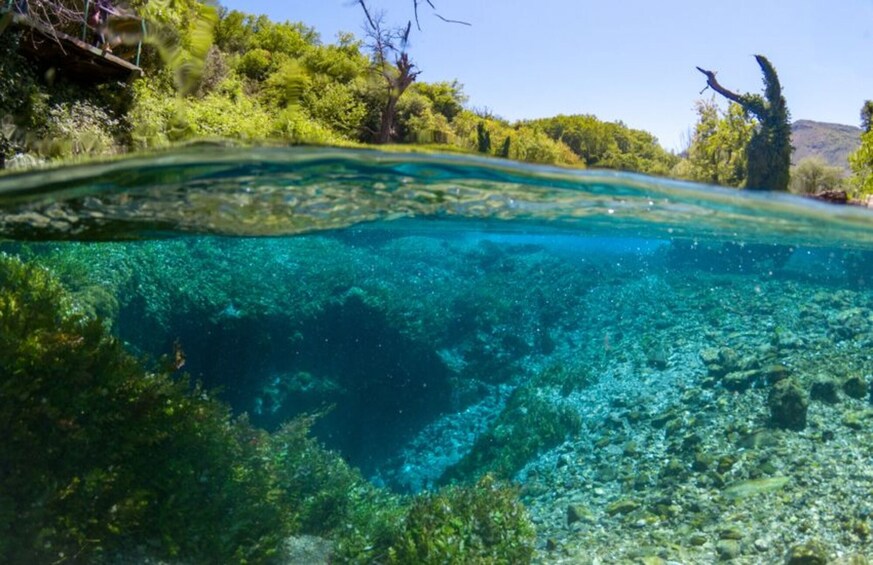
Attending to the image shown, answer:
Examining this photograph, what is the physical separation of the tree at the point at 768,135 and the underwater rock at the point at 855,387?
13.1ft

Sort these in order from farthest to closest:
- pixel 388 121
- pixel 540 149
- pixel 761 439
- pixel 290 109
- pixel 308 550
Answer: pixel 290 109, pixel 540 149, pixel 388 121, pixel 761 439, pixel 308 550

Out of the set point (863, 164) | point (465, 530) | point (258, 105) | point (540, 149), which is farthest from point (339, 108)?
point (863, 164)

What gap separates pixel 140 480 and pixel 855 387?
12.2 metres

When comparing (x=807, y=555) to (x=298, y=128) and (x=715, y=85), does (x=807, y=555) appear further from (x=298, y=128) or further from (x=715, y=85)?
(x=298, y=128)

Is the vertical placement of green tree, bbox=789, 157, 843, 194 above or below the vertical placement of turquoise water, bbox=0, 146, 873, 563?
above

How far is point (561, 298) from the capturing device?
51.5 feet

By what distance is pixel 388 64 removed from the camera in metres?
16.0

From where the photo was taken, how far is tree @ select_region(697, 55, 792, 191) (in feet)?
44.5

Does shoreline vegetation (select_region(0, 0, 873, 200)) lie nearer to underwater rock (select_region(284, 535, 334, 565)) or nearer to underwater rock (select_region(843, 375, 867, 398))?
underwater rock (select_region(843, 375, 867, 398))

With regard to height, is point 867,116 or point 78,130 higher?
point 867,116

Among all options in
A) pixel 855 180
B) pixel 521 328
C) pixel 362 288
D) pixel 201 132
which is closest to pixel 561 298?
pixel 521 328

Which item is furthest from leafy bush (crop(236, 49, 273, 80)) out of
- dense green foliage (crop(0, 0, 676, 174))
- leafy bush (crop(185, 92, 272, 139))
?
leafy bush (crop(185, 92, 272, 139))

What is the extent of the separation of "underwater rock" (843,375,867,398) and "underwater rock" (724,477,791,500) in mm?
3080

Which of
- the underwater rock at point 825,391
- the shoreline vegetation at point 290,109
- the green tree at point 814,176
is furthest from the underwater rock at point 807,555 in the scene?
the green tree at point 814,176
